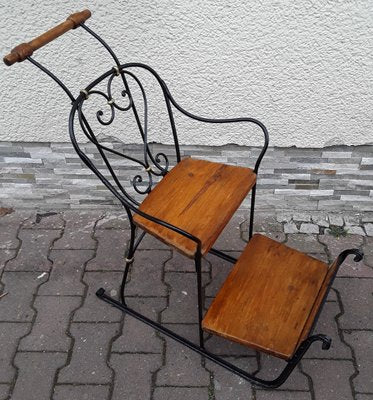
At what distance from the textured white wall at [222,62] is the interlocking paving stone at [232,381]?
1.05 metres

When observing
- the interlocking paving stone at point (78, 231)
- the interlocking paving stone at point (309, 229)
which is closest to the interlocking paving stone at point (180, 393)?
the interlocking paving stone at point (78, 231)

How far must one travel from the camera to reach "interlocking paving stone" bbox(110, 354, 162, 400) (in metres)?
1.81

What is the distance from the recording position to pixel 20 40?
2010 mm

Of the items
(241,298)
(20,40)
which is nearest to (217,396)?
(241,298)

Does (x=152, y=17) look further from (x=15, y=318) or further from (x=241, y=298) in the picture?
(x=15, y=318)

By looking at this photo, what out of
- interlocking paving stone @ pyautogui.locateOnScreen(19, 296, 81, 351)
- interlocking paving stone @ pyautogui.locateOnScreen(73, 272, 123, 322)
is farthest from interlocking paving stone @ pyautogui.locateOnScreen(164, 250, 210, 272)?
interlocking paving stone @ pyautogui.locateOnScreen(19, 296, 81, 351)

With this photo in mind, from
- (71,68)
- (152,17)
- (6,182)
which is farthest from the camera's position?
(6,182)

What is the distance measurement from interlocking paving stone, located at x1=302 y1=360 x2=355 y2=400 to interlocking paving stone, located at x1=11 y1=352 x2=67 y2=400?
1044 mm

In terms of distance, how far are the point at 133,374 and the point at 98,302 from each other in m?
0.41

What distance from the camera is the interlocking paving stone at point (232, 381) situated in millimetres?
1805

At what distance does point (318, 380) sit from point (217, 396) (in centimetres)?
42

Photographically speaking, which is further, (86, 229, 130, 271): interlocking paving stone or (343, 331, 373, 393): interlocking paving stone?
(86, 229, 130, 271): interlocking paving stone

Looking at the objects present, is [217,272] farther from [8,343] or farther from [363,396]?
[8,343]

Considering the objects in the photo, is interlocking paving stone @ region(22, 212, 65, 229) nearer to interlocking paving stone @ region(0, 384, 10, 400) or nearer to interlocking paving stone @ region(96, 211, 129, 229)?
interlocking paving stone @ region(96, 211, 129, 229)
